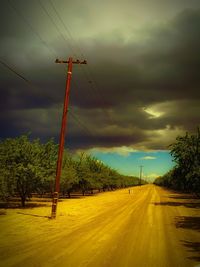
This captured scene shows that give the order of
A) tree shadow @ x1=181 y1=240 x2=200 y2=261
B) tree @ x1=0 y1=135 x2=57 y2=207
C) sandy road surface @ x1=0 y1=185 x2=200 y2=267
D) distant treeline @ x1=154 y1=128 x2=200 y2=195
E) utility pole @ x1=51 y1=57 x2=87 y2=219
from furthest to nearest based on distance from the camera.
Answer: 1. distant treeline @ x1=154 y1=128 x2=200 y2=195
2. tree @ x1=0 y1=135 x2=57 y2=207
3. utility pole @ x1=51 y1=57 x2=87 y2=219
4. tree shadow @ x1=181 y1=240 x2=200 y2=261
5. sandy road surface @ x1=0 y1=185 x2=200 y2=267

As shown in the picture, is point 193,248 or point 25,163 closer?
point 193,248

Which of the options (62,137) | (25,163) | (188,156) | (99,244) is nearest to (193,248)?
(99,244)

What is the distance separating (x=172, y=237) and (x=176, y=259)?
4764 mm

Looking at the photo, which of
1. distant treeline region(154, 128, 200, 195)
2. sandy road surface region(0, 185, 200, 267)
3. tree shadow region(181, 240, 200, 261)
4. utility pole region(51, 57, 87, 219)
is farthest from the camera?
distant treeline region(154, 128, 200, 195)

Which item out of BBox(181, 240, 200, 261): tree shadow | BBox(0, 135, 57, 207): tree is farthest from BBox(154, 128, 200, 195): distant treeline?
BBox(181, 240, 200, 261): tree shadow

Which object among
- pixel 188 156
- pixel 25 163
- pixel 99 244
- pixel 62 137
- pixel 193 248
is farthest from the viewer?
pixel 188 156

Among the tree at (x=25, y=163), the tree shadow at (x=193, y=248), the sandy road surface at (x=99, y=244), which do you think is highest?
the tree at (x=25, y=163)

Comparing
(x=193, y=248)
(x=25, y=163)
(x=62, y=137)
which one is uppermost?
(x=62, y=137)

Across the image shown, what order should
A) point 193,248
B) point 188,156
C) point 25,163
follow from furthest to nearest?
point 188,156 → point 25,163 → point 193,248

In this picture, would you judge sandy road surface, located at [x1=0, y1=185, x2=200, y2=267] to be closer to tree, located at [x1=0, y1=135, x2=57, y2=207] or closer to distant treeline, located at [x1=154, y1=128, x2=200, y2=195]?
tree, located at [x1=0, y1=135, x2=57, y2=207]

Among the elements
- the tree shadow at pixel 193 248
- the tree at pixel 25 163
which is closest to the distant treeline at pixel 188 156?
the tree at pixel 25 163

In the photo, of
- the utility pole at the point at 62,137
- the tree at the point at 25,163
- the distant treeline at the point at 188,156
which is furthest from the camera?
the distant treeline at the point at 188,156

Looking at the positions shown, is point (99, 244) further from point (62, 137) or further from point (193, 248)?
point (62, 137)

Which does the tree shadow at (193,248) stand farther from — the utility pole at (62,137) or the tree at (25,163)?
the tree at (25,163)
